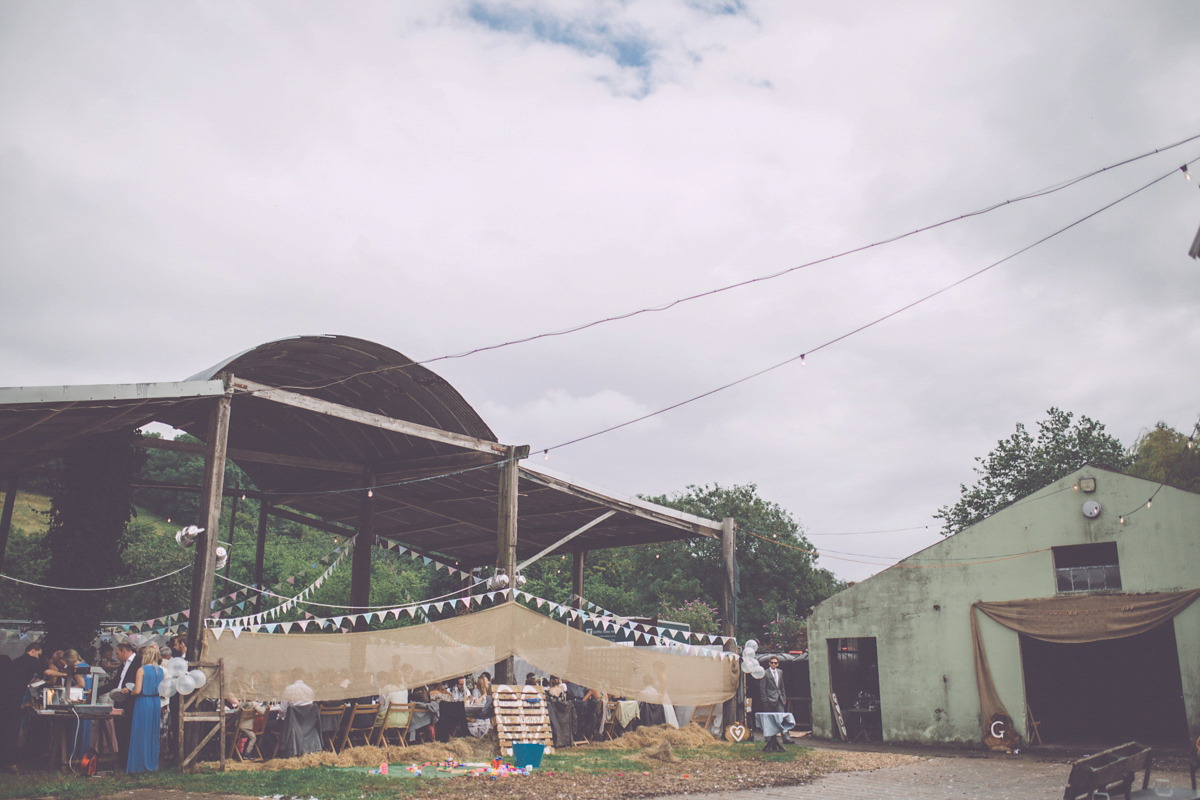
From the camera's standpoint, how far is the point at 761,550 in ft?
Result: 133

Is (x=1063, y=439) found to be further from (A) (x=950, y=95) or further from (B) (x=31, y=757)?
(B) (x=31, y=757)

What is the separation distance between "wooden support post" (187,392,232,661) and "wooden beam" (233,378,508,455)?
441 millimetres

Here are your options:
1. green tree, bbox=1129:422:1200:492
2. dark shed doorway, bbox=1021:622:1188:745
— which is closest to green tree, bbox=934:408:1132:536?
green tree, bbox=1129:422:1200:492

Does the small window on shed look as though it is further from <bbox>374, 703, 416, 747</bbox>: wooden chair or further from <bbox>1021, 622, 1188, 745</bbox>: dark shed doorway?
<bbox>374, 703, 416, 747</bbox>: wooden chair

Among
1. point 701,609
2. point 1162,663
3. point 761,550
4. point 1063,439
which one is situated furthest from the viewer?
point 761,550

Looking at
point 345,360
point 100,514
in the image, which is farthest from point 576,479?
point 100,514

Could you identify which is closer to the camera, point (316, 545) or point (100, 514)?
point (100, 514)

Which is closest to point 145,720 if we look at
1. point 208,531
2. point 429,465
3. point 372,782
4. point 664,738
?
point 208,531

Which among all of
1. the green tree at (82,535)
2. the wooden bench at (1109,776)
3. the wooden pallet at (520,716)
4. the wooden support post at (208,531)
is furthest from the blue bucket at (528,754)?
the green tree at (82,535)

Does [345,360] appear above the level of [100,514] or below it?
above

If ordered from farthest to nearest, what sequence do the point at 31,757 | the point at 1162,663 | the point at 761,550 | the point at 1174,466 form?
the point at 761,550, the point at 1174,466, the point at 1162,663, the point at 31,757

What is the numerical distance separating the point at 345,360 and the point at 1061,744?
13.9 metres

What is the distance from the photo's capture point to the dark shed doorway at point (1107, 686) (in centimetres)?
1812

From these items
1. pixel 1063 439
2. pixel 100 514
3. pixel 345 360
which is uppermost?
pixel 1063 439
